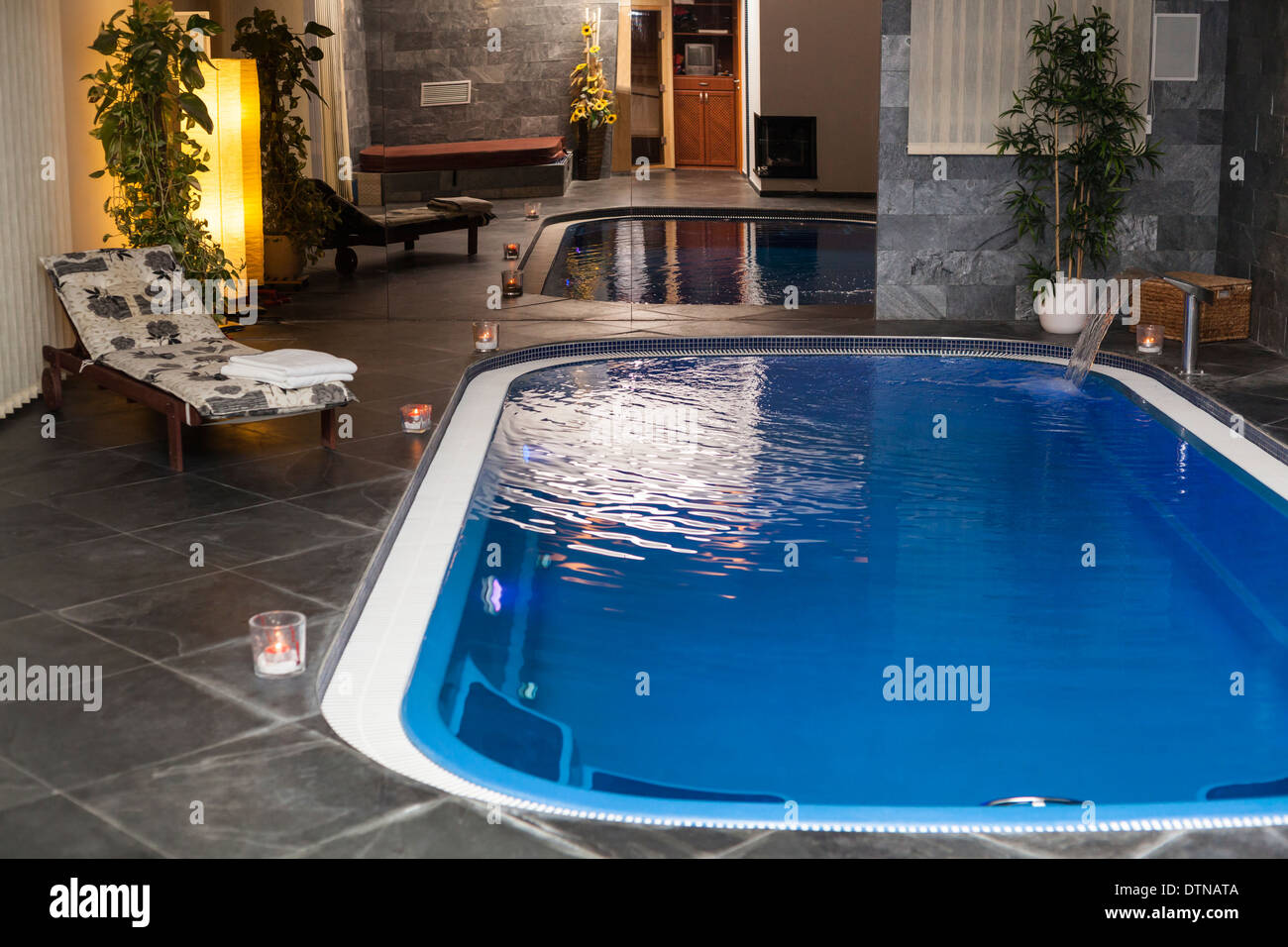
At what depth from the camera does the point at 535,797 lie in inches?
136

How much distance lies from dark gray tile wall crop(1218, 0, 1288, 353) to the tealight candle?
670 centimetres

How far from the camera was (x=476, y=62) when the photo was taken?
10.0m

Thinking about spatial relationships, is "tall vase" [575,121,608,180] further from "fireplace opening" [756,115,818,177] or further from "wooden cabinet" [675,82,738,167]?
"fireplace opening" [756,115,818,177]

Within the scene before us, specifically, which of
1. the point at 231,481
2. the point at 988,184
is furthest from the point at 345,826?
the point at 988,184

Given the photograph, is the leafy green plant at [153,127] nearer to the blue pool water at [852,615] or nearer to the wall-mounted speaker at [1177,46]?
the blue pool water at [852,615]

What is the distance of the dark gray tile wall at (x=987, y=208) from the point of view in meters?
9.34

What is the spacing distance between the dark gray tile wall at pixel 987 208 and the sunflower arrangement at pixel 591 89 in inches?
77.5

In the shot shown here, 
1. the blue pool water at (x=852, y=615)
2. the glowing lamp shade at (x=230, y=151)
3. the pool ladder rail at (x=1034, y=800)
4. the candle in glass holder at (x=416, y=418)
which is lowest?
the pool ladder rail at (x=1034, y=800)

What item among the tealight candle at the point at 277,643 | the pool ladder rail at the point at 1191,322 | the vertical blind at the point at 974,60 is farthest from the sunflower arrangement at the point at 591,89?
the tealight candle at the point at 277,643

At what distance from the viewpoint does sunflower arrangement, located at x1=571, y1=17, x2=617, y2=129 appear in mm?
9805

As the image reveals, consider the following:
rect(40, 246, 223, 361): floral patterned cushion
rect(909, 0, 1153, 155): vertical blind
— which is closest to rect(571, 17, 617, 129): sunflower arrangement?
rect(909, 0, 1153, 155): vertical blind

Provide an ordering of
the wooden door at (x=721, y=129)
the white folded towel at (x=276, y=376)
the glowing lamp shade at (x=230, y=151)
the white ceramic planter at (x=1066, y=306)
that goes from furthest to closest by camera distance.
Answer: the wooden door at (x=721, y=129) → the white ceramic planter at (x=1066, y=306) → the glowing lamp shade at (x=230, y=151) → the white folded towel at (x=276, y=376)

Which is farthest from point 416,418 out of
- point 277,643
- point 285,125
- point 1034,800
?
point 285,125
